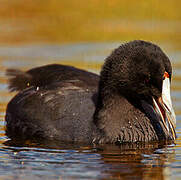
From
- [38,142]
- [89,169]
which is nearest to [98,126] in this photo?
[38,142]

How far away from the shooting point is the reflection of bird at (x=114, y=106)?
789 cm

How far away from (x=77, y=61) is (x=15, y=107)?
425cm

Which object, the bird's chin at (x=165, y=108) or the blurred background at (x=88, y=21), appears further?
the blurred background at (x=88, y=21)

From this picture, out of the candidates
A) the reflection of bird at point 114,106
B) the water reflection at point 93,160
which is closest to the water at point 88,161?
the water reflection at point 93,160

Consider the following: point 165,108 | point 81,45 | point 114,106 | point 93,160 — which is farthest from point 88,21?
point 93,160

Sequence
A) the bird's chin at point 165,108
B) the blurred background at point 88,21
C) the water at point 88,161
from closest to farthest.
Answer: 1. the water at point 88,161
2. the bird's chin at point 165,108
3. the blurred background at point 88,21

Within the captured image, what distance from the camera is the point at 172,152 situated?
7629mm

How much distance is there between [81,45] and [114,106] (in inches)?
280

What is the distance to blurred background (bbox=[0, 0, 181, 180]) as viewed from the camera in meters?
6.89

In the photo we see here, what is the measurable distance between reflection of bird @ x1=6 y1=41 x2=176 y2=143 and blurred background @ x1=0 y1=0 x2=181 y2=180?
1.19 ft

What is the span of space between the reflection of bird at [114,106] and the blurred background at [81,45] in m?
0.36

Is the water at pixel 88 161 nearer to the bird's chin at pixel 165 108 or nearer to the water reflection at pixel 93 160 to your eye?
the water reflection at pixel 93 160

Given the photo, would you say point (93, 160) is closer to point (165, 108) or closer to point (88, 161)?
point (88, 161)

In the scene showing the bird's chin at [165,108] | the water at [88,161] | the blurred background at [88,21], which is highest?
the blurred background at [88,21]
